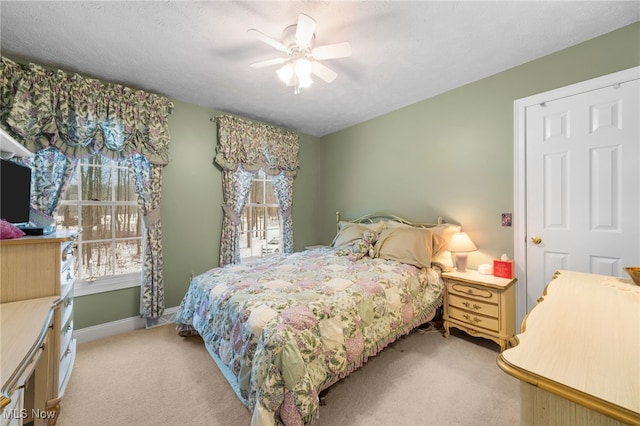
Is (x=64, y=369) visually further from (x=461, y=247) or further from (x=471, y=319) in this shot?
(x=461, y=247)

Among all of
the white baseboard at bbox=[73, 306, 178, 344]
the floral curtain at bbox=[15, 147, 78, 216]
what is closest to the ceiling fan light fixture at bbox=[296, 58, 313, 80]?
the floral curtain at bbox=[15, 147, 78, 216]

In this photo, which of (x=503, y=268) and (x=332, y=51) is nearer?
(x=332, y=51)

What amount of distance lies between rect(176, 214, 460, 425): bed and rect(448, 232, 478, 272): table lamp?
149 mm

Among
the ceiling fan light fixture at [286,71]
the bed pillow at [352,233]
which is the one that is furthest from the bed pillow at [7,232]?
the bed pillow at [352,233]

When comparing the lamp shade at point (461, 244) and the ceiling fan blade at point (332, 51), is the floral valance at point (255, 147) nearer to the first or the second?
the ceiling fan blade at point (332, 51)

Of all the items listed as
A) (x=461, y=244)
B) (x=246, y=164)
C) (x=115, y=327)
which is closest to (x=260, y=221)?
(x=246, y=164)

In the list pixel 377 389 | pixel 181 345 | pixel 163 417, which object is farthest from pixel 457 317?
pixel 181 345

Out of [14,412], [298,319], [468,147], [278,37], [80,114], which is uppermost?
[278,37]

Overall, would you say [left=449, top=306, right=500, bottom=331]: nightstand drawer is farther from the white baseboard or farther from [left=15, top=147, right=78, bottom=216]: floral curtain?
[left=15, top=147, right=78, bottom=216]: floral curtain

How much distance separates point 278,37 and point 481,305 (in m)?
2.98

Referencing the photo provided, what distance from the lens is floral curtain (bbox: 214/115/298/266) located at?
3.54 meters

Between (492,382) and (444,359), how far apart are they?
379 millimetres

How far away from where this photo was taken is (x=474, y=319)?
2467 mm

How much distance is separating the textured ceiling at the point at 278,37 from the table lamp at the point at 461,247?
1728 mm
